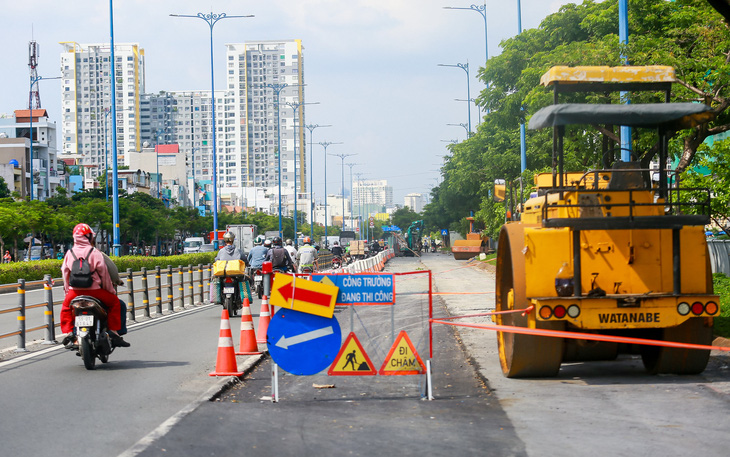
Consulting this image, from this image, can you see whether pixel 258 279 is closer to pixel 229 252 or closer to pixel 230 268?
pixel 229 252

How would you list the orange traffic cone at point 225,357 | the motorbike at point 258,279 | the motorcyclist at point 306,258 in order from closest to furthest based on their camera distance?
the orange traffic cone at point 225,357
the motorbike at point 258,279
the motorcyclist at point 306,258

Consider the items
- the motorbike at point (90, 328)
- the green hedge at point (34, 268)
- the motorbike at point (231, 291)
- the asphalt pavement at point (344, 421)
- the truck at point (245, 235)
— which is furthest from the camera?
the truck at point (245, 235)

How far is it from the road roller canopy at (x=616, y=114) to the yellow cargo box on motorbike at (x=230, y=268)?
30.8ft

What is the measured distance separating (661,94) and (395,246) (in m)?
68.4

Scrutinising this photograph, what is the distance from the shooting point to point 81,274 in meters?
10.6

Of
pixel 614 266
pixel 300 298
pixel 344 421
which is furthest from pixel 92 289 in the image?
pixel 614 266

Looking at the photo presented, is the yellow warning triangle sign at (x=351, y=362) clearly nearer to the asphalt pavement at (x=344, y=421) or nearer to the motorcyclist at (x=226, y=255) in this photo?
the asphalt pavement at (x=344, y=421)

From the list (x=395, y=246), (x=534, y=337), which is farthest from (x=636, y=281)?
(x=395, y=246)

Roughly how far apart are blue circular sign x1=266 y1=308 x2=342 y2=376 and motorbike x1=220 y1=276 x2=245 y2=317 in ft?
30.0

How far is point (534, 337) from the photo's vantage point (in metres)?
9.02

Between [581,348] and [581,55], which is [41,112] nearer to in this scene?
[581,55]

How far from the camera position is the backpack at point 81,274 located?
1059cm

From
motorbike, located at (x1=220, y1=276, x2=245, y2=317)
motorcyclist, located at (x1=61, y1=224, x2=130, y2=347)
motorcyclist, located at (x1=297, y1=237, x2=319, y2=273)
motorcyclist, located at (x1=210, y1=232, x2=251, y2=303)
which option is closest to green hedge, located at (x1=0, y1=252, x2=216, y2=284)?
motorcyclist, located at (x1=297, y1=237, x2=319, y2=273)

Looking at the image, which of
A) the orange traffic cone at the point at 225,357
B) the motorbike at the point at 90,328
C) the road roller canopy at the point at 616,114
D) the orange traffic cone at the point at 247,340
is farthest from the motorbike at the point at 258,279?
the road roller canopy at the point at 616,114
